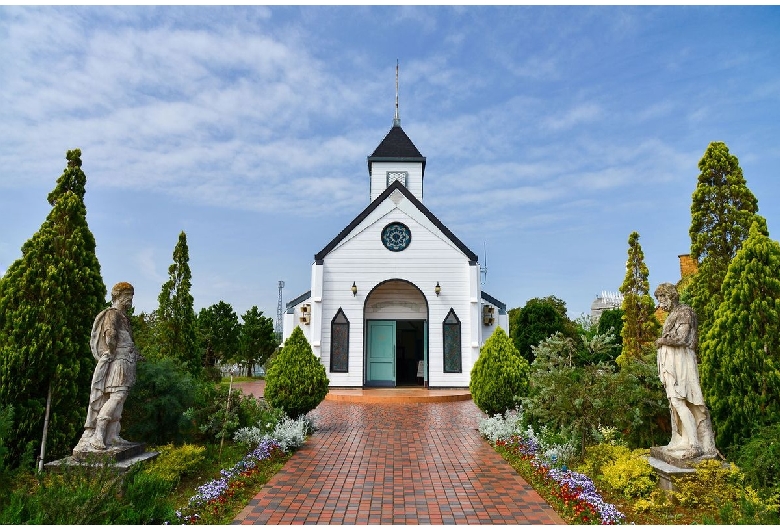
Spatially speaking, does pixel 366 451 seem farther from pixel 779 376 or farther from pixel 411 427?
pixel 779 376

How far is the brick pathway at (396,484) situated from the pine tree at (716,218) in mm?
4563

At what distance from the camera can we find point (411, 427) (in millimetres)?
11539

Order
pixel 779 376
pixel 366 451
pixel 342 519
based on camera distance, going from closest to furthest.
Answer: pixel 342 519 < pixel 779 376 < pixel 366 451

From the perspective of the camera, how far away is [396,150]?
22969 millimetres

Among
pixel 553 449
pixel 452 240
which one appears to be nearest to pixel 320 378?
pixel 553 449

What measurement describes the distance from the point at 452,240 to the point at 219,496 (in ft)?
47.7

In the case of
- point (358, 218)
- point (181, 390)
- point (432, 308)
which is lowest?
point (181, 390)

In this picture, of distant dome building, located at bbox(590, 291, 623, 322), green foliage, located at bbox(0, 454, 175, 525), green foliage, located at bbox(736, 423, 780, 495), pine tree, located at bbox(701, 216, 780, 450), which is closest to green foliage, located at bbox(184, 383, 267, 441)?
green foliage, located at bbox(0, 454, 175, 525)

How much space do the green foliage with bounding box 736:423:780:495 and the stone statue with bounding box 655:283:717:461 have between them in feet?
1.12

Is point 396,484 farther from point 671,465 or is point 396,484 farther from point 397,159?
point 397,159

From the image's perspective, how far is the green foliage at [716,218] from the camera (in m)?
8.79

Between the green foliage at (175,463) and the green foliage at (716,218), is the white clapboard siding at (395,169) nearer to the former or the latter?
the green foliage at (716,218)

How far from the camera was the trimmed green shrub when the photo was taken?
10398mm

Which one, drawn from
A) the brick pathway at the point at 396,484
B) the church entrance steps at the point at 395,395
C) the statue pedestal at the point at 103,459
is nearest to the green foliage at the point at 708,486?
the brick pathway at the point at 396,484
